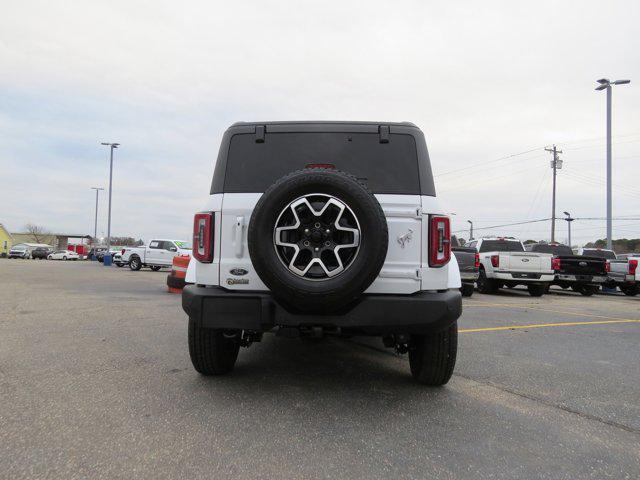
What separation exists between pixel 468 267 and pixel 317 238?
37.1 ft

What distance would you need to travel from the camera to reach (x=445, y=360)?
3.79m

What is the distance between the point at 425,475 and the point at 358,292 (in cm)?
118

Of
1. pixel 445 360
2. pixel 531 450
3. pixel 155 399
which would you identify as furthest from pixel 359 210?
pixel 155 399

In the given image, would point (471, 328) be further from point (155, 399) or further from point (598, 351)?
point (155, 399)

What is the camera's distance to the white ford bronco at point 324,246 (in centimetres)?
320

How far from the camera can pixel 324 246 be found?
322 cm

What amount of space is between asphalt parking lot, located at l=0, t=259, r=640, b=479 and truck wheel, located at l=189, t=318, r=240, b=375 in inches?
4.9

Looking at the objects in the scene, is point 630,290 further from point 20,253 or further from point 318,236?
point 20,253

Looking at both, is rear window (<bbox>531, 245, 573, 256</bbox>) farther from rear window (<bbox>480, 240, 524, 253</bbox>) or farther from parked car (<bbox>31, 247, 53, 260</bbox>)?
parked car (<bbox>31, 247, 53, 260</bbox>)

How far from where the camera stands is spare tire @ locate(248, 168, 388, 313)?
3143 millimetres

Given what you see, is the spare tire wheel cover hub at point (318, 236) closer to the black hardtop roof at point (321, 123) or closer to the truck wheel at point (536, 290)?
the black hardtop roof at point (321, 123)

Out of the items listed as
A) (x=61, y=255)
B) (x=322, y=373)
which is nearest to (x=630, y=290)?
(x=322, y=373)

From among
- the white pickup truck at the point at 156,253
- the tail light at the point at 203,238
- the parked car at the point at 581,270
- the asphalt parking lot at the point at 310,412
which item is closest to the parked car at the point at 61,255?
the white pickup truck at the point at 156,253

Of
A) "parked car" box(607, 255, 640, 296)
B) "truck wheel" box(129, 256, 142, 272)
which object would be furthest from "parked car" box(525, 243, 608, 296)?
"truck wheel" box(129, 256, 142, 272)
